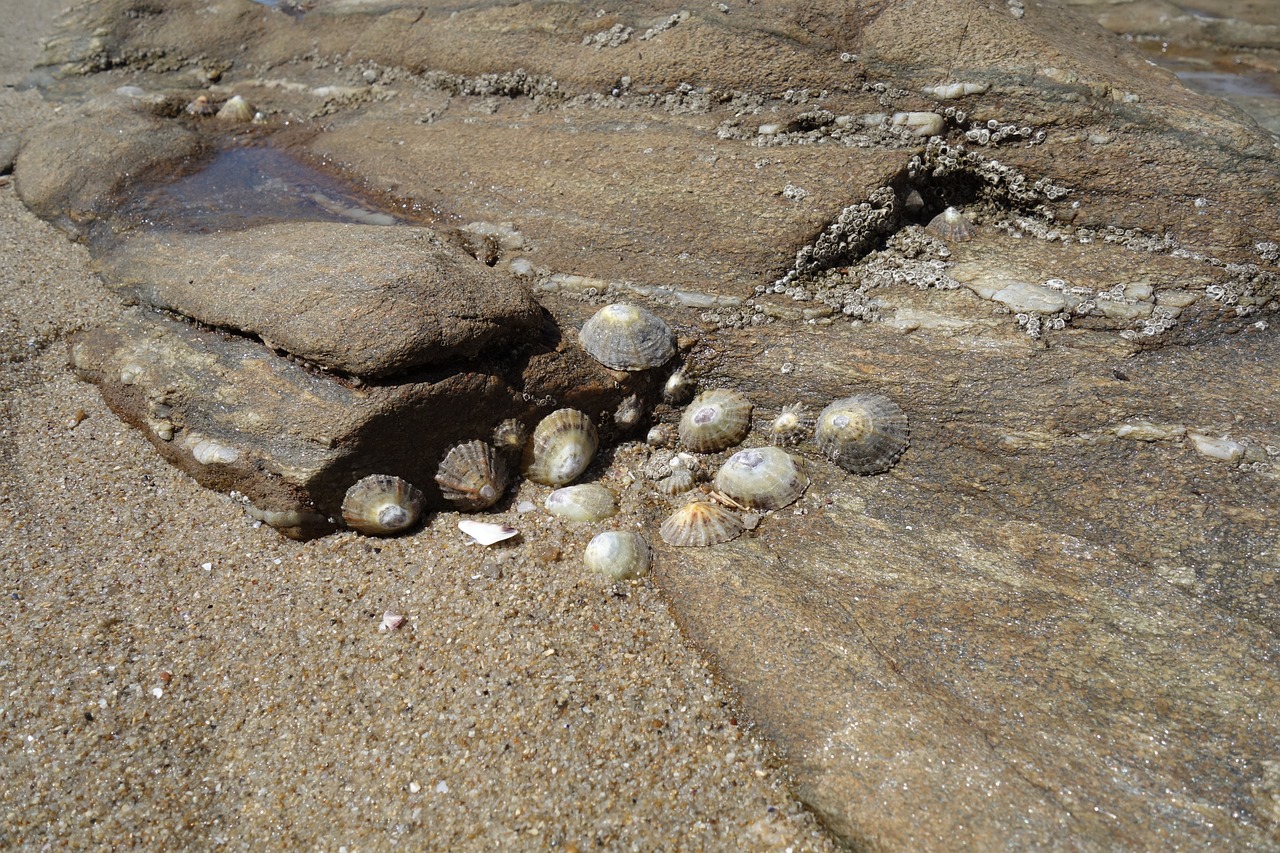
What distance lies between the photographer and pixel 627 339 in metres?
3.17

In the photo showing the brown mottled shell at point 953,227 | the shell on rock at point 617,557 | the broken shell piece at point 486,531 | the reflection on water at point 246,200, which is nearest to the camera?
the shell on rock at point 617,557

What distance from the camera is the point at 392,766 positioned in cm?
228

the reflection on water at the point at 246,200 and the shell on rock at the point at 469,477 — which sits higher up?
the reflection on water at the point at 246,200

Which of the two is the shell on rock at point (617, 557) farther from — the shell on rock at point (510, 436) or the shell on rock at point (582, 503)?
the shell on rock at point (510, 436)

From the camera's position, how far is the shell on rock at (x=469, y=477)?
3.00 m

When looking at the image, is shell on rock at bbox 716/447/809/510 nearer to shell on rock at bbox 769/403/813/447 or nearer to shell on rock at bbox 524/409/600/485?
shell on rock at bbox 769/403/813/447

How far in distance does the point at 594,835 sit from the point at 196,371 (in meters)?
2.29

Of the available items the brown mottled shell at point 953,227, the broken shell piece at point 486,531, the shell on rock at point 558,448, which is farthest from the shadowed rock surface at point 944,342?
the broken shell piece at point 486,531

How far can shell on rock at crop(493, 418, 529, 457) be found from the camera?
3.08 metres

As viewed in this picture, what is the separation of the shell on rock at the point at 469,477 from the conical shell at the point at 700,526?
2.25ft

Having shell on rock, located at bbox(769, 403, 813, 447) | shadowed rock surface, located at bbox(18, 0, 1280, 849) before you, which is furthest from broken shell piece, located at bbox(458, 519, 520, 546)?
shell on rock, located at bbox(769, 403, 813, 447)

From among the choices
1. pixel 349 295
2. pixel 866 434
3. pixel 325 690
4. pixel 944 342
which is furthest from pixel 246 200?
pixel 944 342

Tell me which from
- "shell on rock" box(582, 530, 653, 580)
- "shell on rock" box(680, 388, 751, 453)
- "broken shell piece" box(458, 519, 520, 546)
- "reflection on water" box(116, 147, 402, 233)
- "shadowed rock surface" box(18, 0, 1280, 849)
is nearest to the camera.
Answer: "shadowed rock surface" box(18, 0, 1280, 849)

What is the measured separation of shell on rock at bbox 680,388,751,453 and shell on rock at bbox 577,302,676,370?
0.83 ft
